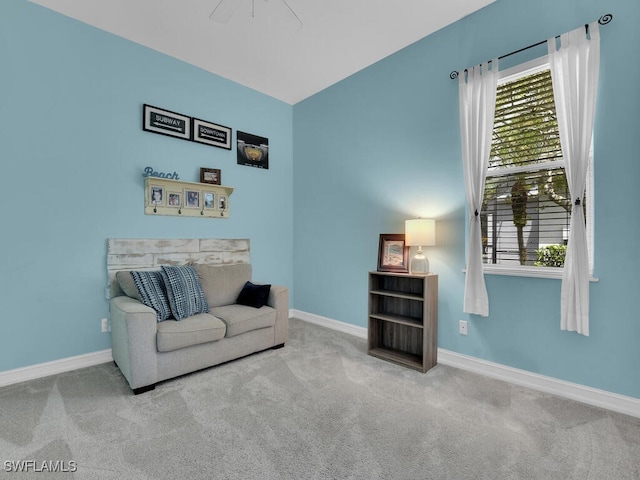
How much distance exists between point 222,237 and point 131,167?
1158 mm

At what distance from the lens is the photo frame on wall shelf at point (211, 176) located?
11.3 feet

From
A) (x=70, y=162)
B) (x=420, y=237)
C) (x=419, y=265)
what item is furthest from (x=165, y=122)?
(x=419, y=265)

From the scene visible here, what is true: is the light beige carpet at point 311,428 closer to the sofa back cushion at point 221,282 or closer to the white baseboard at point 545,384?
the white baseboard at point 545,384

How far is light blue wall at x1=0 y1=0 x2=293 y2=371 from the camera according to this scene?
2410 millimetres

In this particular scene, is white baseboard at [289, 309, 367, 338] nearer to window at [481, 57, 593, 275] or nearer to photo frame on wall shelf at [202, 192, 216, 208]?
window at [481, 57, 593, 275]

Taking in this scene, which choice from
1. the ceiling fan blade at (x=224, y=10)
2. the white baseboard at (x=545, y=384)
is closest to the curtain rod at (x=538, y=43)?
the ceiling fan blade at (x=224, y=10)

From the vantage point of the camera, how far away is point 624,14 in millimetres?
1992

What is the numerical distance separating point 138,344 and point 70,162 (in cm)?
171

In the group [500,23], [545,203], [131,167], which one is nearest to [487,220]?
[545,203]

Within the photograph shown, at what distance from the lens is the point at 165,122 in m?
3.19

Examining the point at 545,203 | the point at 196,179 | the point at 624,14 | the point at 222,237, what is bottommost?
the point at 222,237

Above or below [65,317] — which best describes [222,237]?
above

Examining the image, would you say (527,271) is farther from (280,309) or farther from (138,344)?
(138,344)

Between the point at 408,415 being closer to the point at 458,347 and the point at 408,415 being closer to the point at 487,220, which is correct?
the point at 458,347
